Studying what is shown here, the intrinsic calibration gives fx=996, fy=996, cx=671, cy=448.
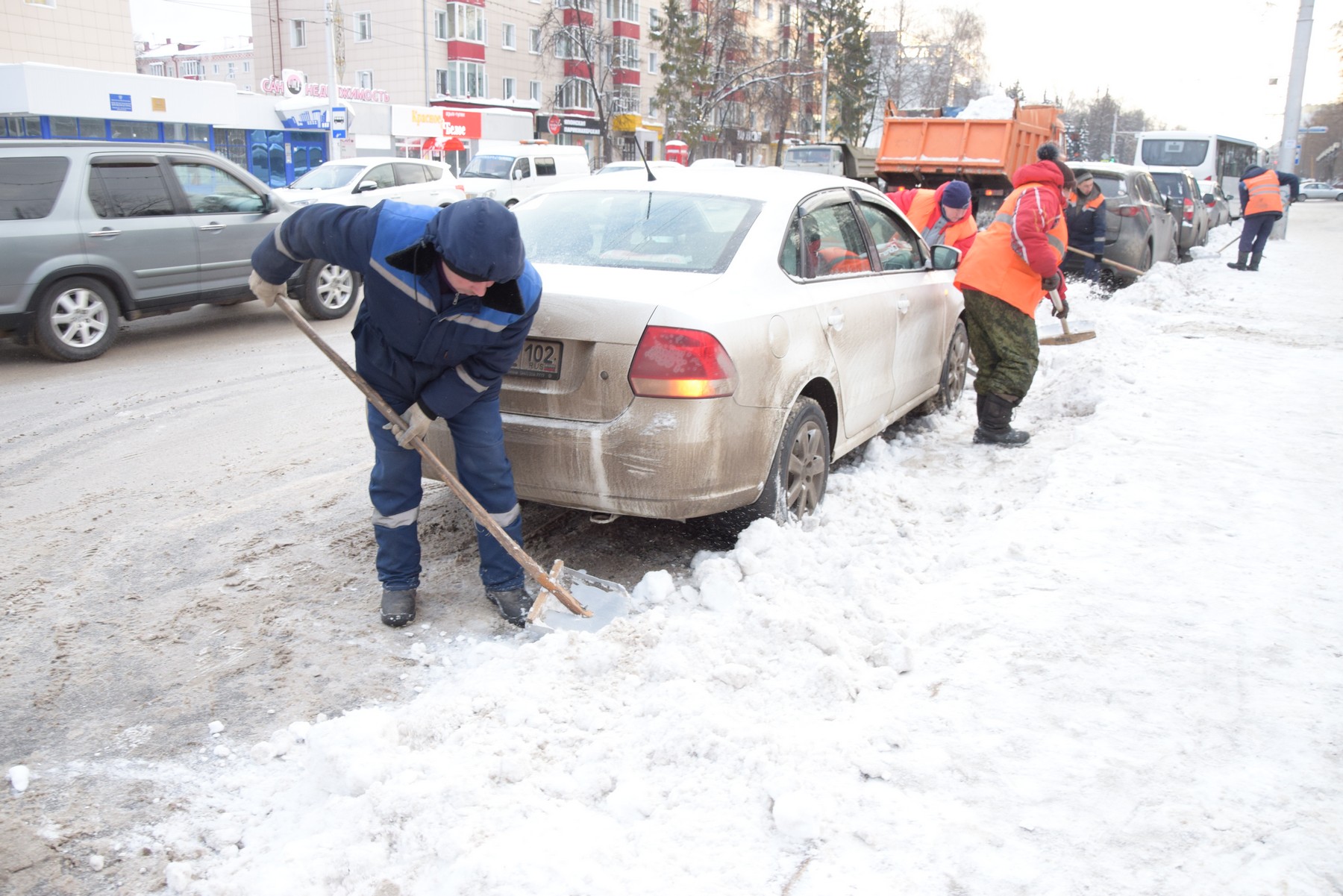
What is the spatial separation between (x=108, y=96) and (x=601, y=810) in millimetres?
33438

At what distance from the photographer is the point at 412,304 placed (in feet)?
11.1

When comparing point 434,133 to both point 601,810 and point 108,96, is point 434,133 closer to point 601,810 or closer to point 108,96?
point 108,96

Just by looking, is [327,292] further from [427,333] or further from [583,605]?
[583,605]

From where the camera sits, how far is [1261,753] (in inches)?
106

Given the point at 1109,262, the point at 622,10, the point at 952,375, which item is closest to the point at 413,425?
the point at 952,375

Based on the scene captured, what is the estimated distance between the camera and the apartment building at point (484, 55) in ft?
156

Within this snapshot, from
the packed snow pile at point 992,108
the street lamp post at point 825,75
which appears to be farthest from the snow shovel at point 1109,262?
the street lamp post at point 825,75

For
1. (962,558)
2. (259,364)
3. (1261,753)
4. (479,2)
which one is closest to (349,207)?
(962,558)

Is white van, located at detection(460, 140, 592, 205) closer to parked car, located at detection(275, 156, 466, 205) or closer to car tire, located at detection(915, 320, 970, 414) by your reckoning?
parked car, located at detection(275, 156, 466, 205)

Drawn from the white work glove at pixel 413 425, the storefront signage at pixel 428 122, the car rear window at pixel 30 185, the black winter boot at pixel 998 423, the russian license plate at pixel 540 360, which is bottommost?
the black winter boot at pixel 998 423

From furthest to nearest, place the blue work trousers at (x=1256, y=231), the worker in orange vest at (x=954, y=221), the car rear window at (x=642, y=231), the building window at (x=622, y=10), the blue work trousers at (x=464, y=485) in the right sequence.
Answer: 1. the building window at (x=622, y=10)
2. the blue work trousers at (x=1256, y=231)
3. the worker in orange vest at (x=954, y=221)
4. the car rear window at (x=642, y=231)
5. the blue work trousers at (x=464, y=485)

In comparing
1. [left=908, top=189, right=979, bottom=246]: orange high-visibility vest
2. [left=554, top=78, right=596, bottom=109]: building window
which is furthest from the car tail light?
[left=554, top=78, right=596, bottom=109]: building window

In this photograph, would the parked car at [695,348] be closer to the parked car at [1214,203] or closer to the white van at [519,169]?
the white van at [519,169]

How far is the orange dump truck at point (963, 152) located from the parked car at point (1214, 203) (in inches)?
340
